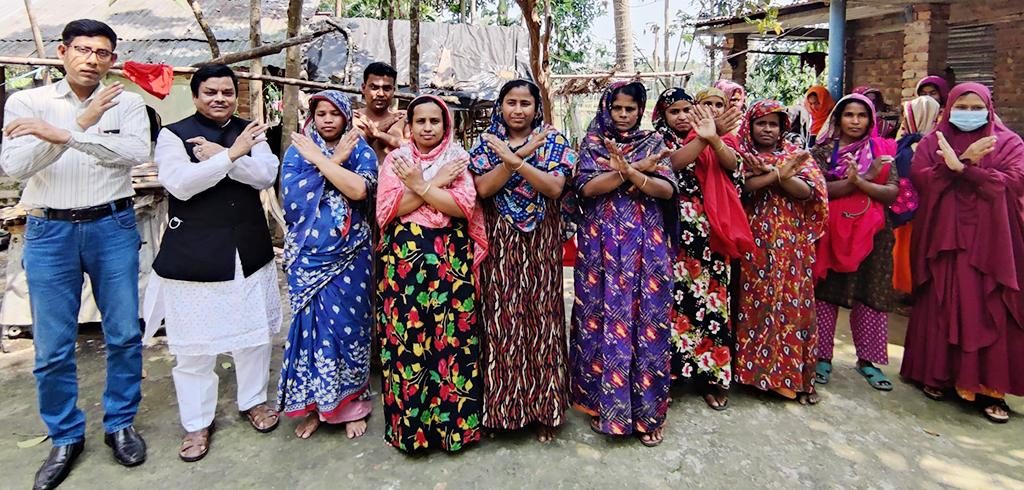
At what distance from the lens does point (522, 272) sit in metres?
2.91

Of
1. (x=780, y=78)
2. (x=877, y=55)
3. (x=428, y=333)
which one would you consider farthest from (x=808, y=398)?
(x=780, y=78)

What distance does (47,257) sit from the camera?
2.67 metres

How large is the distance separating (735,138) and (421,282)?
190cm

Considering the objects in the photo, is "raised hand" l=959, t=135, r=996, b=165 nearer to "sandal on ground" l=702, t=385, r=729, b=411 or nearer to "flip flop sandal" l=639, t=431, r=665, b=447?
"sandal on ground" l=702, t=385, r=729, b=411

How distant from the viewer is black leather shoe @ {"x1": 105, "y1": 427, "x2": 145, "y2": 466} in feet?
9.38

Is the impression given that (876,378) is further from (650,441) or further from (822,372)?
(650,441)

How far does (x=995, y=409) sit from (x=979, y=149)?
4.61 feet

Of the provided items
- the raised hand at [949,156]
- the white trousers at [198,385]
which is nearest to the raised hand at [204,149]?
the white trousers at [198,385]

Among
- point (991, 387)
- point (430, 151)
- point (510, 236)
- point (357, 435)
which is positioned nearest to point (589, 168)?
point (510, 236)

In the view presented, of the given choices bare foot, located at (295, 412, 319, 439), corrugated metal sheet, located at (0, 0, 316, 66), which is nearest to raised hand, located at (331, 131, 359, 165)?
bare foot, located at (295, 412, 319, 439)

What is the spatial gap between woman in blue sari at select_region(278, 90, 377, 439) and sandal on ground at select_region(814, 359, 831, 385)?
267 centimetres

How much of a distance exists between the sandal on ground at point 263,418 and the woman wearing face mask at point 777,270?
2496mm

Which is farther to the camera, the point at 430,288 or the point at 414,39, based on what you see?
the point at 414,39

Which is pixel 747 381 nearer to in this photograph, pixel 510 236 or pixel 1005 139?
pixel 510 236
